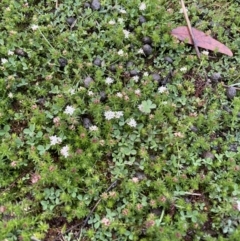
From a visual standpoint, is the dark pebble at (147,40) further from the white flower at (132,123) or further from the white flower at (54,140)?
the white flower at (54,140)

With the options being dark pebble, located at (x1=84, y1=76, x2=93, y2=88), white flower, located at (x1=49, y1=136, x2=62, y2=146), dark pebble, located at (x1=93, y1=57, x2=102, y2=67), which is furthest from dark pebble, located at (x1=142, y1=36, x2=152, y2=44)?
white flower, located at (x1=49, y1=136, x2=62, y2=146)

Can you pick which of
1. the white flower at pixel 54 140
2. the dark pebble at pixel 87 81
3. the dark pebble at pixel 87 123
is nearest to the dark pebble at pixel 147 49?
the dark pebble at pixel 87 81

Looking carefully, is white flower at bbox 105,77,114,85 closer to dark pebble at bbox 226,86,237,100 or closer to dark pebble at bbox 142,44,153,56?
dark pebble at bbox 142,44,153,56

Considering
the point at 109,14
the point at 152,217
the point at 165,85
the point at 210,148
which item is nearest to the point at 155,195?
the point at 152,217

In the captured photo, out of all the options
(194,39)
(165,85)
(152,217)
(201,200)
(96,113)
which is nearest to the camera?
(152,217)

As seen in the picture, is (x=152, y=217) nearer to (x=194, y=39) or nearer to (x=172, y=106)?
(x=172, y=106)

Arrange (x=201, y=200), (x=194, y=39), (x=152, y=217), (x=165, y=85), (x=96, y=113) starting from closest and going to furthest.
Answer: (x=152, y=217) < (x=201, y=200) < (x=96, y=113) < (x=165, y=85) < (x=194, y=39)

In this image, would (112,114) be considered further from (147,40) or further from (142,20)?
(142,20)
